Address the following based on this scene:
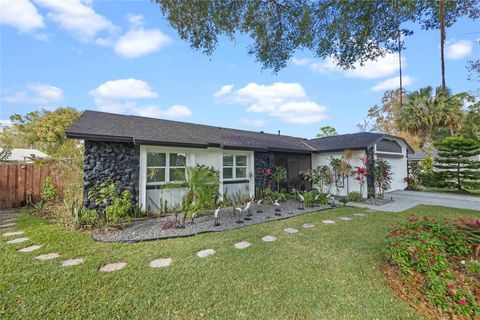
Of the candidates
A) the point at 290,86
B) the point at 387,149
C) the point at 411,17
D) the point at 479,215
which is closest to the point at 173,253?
the point at 411,17

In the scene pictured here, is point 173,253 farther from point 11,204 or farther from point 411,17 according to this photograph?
point 11,204

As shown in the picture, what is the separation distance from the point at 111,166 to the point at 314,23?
722cm

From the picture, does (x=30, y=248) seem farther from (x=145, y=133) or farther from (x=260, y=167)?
(x=260, y=167)

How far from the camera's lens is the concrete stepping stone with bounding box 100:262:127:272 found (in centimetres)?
345

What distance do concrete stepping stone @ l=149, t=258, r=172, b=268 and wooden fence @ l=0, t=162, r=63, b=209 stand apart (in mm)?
7011

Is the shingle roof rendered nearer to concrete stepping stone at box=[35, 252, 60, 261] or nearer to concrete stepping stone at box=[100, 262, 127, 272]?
concrete stepping stone at box=[35, 252, 60, 261]

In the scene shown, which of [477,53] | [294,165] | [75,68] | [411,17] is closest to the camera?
[411,17]

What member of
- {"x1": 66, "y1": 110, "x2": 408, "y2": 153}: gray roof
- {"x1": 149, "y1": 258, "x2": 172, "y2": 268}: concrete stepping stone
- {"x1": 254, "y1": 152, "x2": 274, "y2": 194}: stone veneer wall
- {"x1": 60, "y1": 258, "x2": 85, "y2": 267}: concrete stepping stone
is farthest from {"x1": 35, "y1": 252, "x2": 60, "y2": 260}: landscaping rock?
{"x1": 254, "y1": 152, "x2": 274, "y2": 194}: stone veneer wall

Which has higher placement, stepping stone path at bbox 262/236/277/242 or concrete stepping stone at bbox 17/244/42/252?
concrete stepping stone at bbox 17/244/42/252

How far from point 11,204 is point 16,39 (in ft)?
21.9

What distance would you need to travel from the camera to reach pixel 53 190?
25.6 feet

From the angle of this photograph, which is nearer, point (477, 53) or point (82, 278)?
point (82, 278)

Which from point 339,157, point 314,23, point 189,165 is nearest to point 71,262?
point 189,165

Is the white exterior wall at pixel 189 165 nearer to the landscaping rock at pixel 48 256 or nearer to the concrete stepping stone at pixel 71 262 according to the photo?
the landscaping rock at pixel 48 256
